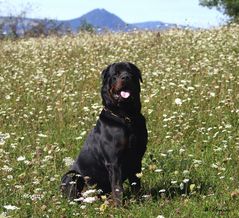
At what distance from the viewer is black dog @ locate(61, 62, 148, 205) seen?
222 inches

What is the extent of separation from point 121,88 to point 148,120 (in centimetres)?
309

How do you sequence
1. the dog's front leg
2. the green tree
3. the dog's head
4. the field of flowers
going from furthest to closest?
the green tree
the dog's head
the dog's front leg
the field of flowers

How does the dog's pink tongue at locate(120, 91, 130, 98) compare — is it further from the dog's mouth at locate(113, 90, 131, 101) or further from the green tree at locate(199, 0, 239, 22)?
the green tree at locate(199, 0, 239, 22)

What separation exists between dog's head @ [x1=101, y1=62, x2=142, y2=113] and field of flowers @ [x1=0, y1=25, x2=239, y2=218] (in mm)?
789

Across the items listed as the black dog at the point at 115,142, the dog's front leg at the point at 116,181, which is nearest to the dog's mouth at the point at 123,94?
the black dog at the point at 115,142

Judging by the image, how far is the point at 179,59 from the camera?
13.3 meters

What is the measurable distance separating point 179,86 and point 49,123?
2.62 meters

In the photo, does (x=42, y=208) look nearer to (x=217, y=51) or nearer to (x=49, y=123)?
(x=49, y=123)

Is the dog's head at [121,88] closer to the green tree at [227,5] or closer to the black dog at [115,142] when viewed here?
the black dog at [115,142]

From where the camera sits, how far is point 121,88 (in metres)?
5.68

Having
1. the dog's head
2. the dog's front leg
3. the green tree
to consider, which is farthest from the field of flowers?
the green tree

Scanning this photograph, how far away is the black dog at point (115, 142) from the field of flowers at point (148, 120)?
255 millimetres

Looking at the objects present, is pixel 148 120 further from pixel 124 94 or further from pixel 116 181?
pixel 116 181

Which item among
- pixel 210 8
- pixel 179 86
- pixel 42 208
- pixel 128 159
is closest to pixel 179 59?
pixel 179 86
